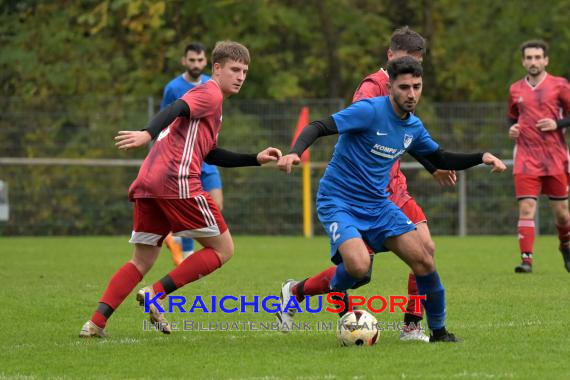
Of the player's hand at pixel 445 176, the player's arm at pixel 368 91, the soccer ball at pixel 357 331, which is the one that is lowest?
the soccer ball at pixel 357 331

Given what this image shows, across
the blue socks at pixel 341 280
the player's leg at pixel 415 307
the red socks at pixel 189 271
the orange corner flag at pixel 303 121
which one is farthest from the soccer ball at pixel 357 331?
the orange corner flag at pixel 303 121

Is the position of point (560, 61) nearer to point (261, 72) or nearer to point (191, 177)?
point (261, 72)

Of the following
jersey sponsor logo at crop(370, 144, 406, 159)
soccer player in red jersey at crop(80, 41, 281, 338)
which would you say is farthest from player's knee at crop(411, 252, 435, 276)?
soccer player in red jersey at crop(80, 41, 281, 338)

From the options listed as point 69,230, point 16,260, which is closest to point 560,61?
point 69,230

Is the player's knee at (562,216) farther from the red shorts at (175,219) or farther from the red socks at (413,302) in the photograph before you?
the red shorts at (175,219)

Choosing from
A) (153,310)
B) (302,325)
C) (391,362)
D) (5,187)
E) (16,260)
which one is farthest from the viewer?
(5,187)

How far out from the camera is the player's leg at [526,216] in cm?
1213

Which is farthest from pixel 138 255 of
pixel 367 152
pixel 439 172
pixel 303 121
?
pixel 303 121

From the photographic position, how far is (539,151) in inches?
485

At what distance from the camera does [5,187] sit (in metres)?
20.0

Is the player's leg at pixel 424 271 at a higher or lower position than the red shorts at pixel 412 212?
lower

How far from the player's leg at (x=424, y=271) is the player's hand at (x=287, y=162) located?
826 millimetres

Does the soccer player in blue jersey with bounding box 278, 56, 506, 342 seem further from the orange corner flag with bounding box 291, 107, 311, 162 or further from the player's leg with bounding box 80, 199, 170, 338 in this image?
the orange corner flag with bounding box 291, 107, 311, 162

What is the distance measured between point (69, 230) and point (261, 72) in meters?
5.68
